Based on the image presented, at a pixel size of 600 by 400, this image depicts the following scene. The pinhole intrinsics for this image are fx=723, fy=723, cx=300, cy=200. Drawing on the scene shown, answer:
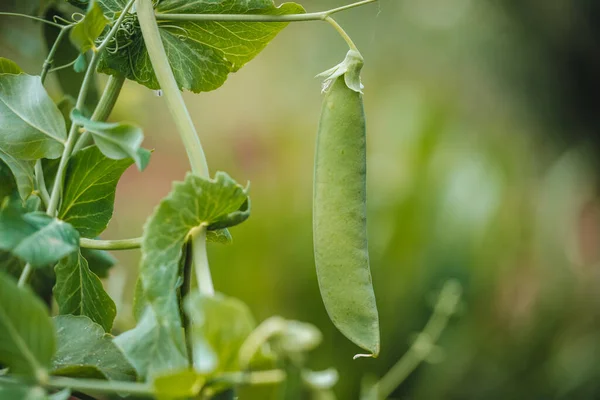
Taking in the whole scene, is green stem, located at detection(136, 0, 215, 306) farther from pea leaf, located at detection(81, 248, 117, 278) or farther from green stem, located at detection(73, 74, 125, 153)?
pea leaf, located at detection(81, 248, 117, 278)

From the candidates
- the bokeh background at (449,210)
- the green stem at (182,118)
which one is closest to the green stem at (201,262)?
the green stem at (182,118)

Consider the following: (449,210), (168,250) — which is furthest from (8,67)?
(449,210)

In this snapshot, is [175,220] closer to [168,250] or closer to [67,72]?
[168,250]

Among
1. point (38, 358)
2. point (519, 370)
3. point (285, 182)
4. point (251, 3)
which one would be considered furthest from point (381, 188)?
point (38, 358)

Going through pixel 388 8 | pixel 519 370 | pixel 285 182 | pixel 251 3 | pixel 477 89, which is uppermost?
pixel 388 8

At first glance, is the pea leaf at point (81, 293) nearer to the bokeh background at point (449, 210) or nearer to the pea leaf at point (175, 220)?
the pea leaf at point (175, 220)

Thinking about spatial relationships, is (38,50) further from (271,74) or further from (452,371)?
(271,74)
